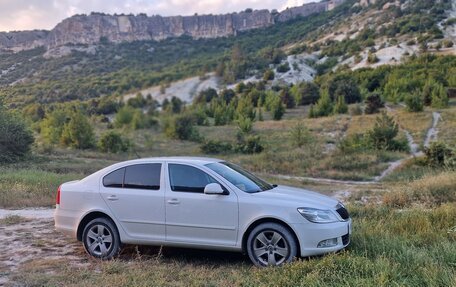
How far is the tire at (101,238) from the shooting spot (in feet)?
22.8

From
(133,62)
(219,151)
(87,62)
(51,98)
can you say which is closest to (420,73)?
(219,151)

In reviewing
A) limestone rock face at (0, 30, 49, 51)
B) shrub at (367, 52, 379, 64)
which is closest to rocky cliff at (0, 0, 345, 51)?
limestone rock face at (0, 30, 49, 51)

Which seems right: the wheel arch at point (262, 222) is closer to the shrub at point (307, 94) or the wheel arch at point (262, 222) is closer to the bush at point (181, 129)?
the bush at point (181, 129)

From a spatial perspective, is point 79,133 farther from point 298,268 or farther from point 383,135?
point 298,268

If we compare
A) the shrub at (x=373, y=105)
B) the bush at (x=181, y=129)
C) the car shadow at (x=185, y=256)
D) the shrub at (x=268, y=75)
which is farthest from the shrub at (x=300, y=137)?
the shrub at (x=268, y=75)

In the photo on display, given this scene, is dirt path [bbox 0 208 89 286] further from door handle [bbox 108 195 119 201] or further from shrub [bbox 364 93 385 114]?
shrub [bbox 364 93 385 114]

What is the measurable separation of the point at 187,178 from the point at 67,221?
2.09 m

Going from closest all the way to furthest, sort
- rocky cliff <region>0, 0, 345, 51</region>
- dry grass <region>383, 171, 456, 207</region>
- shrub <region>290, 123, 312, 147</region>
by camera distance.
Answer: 1. dry grass <region>383, 171, 456, 207</region>
2. shrub <region>290, 123, 312, 147</region>
3. rocky cliff <region>0, 0, 345, 51</region>

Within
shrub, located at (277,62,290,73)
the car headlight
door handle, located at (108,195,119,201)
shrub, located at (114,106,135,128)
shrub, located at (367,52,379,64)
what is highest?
shrub, located at (367,52,379,64)

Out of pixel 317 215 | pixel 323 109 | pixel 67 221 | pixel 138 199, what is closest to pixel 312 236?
pixel 317 215

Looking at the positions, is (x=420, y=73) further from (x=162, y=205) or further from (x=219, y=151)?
(x=162, y=205)

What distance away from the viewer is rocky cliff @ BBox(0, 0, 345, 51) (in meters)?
102

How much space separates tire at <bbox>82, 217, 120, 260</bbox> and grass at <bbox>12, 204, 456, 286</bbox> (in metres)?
0.24

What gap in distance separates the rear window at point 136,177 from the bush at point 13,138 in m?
19.7
